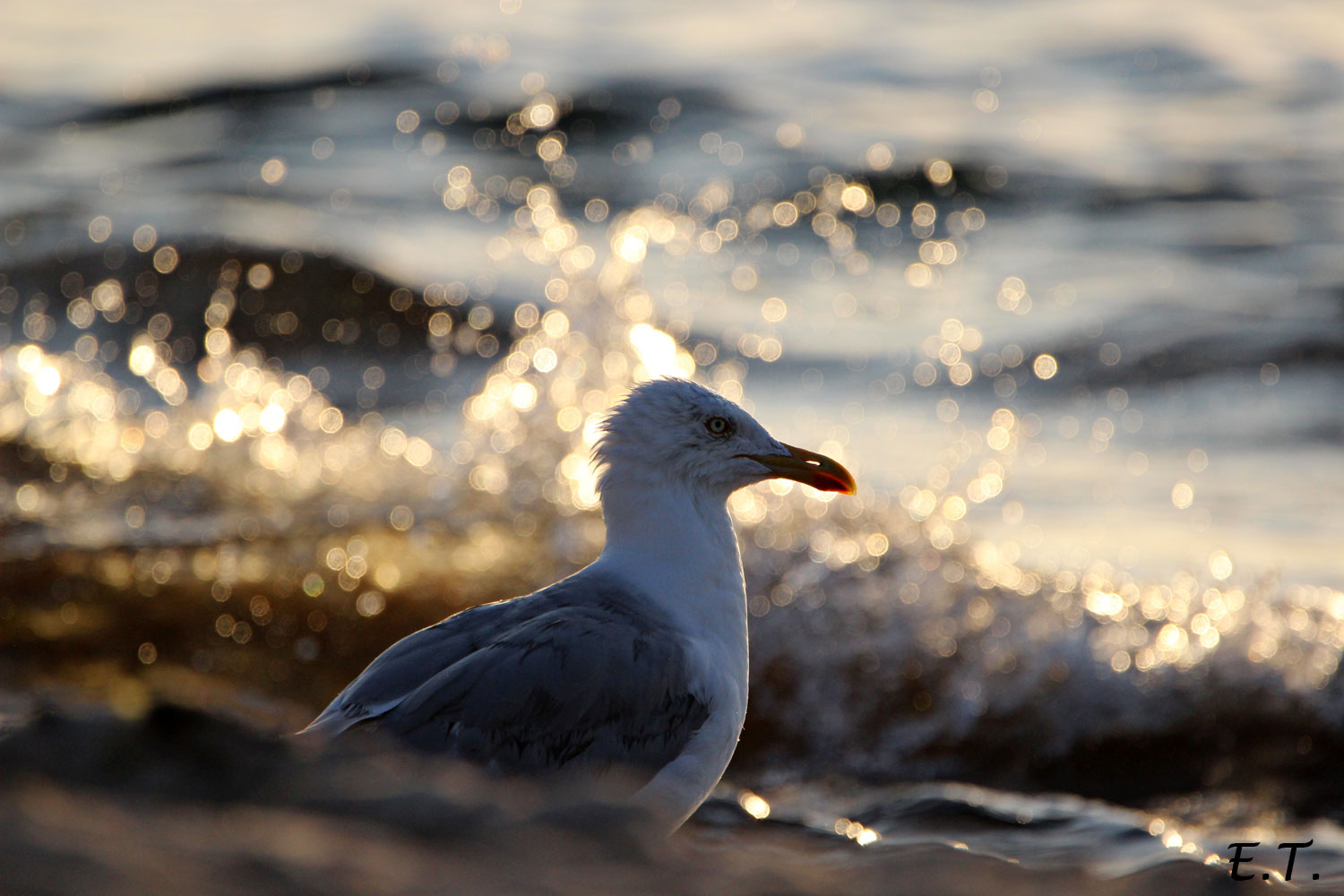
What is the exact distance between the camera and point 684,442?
4.20 meters

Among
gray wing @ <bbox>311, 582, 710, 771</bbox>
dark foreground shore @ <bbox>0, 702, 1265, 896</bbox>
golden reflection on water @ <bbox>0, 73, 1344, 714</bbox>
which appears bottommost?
dark foreground shore @ <bbox>0, 702, 1265, 896</bbox>

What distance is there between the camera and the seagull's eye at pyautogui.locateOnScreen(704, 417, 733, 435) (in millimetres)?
4246

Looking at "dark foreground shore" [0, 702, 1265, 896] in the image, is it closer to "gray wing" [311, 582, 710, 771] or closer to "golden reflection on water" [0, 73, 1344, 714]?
"gray wing" [311, 582, 710, 771]

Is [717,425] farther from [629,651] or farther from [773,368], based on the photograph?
[773,368]

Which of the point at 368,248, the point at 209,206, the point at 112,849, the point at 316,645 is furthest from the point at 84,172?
the point at 112,849

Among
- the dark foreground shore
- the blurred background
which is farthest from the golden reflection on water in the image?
the dark foreground shore

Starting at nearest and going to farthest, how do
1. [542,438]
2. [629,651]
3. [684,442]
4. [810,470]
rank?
1. [629,651]
2. [684,442]
3. [810,470]
4. [542,438]

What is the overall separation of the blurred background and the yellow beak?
1.87 ft

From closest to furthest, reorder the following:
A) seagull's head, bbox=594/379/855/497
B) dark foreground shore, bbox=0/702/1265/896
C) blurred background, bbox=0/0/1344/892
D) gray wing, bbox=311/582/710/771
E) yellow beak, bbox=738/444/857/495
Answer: dark foreground shore, bbox=0/702/1265/896
gray wing, bbox=311/582/710/771
seagull's head, bbox=594/379/855/497
yellow beak, bbox=738/444/857/495
blurred background, bbox=0/0/1344/892

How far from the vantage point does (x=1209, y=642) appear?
699 cm

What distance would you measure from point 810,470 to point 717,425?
0.34m

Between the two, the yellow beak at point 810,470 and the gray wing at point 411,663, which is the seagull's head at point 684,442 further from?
the gray wing at point 411,663

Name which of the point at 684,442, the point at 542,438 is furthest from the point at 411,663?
the point at 542,438

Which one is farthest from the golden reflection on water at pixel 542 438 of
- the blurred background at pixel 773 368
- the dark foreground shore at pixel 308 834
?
the dark foreground shore at pixel 308 834
